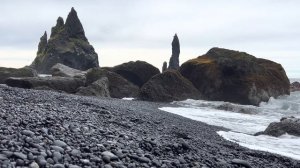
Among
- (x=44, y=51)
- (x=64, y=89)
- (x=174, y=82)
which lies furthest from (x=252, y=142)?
(x=44, y=51)

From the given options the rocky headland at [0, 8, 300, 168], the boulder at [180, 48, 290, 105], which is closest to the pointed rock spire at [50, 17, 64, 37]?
the boulder at [180, 48, 290, 105]

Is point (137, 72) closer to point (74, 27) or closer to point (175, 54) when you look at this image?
point (175, 54)

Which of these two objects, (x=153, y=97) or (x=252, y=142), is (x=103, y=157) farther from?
(x=153, y=97)

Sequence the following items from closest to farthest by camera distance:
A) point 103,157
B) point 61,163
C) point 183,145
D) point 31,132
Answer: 1. point 61,163
2. point 103,157
3. point 31,132
4. point 183,145

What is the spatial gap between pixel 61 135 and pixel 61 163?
1.81 metres

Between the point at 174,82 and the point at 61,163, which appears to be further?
the point at 174,82

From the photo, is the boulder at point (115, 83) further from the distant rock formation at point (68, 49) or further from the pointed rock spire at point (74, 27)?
the pointed rock spire at point (74, 27)

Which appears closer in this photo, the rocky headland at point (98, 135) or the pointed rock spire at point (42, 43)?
the rocky headland at point (98, 135)

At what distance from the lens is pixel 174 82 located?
3891cm

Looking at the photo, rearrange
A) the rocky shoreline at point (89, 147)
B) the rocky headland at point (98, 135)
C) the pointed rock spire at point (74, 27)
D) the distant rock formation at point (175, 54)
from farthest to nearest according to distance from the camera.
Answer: the pointed rock spire at point (74, 27)
the distant rock formation at point (175, 54)
the rocky headland at point (98, 135)
the rocky shoreline at point (89, 147)

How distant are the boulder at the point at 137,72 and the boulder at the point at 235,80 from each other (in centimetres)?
419

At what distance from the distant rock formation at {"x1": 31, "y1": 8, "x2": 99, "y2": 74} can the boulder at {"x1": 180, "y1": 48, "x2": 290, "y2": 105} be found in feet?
181

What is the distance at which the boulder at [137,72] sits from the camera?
147 feet

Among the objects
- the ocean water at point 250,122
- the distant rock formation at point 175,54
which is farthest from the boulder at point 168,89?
the distant rock formation at point 175,54
